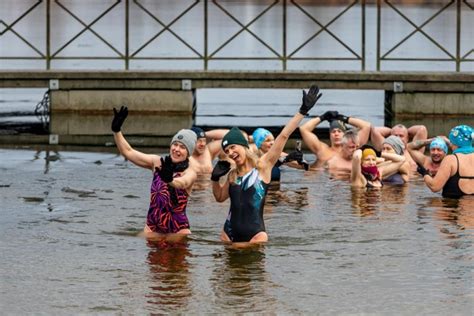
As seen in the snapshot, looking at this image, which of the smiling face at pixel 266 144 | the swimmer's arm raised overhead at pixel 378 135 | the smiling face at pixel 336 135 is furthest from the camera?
the swimmer's arm raised overhead at pixel 378 135

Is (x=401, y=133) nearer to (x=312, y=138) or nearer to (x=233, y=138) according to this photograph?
(x=312, y=138)

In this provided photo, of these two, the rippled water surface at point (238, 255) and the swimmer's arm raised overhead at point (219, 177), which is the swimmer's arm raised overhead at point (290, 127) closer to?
the swimmer's arm raised overhead at point (219, 177)

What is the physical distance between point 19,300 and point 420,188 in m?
8.31

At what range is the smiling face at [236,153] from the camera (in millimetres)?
14070

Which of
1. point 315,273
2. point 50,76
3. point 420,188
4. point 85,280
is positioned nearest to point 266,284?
point 315,273

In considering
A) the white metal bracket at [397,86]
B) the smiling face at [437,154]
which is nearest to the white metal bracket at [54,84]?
the white metal bracket at [397,86]

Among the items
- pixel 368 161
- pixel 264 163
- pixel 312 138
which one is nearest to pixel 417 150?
pixel 368 161

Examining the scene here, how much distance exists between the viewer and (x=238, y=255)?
14289 mm

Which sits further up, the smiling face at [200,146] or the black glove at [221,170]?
the smiling face at [200,146]

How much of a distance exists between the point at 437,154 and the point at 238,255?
5374mm

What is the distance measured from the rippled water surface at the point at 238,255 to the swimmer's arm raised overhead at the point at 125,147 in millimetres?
798

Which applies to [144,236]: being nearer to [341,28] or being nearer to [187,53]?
[187,53]

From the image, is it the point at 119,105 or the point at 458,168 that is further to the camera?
the point at 119,105

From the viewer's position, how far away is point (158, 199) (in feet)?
48.5
